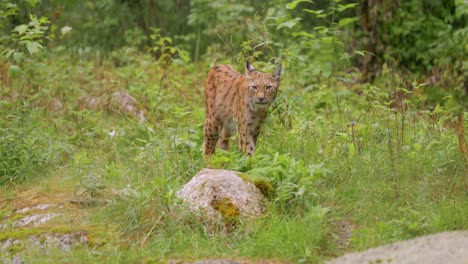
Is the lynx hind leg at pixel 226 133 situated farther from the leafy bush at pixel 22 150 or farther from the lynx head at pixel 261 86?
the leafy bush at pixel 22 150

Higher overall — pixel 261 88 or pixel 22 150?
pixel 261 88

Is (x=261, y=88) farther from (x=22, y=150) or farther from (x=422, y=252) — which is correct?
(x=422, y=252)

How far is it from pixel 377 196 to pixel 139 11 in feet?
32.6

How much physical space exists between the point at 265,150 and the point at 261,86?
758mm

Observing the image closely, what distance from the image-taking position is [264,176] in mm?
6906

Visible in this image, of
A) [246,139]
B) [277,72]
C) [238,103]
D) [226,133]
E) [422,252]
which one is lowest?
[226,133]

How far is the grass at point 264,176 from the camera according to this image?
6.17 meters

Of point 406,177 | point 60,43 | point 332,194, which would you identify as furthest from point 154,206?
point 60,43

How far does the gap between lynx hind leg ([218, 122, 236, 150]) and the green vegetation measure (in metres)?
0.26

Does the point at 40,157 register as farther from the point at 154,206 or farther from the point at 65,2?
the point at 65,2

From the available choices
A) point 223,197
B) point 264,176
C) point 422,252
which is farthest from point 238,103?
point 422,252

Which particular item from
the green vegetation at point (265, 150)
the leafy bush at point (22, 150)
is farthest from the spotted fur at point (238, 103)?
the leafy bush at point (22, 150)

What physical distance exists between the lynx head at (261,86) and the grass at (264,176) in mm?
399

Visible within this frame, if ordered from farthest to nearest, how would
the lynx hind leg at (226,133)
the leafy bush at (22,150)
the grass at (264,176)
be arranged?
the lynx hind leg at (226,133) < the leafy bush at (22,150) < the grass at (264,176)
